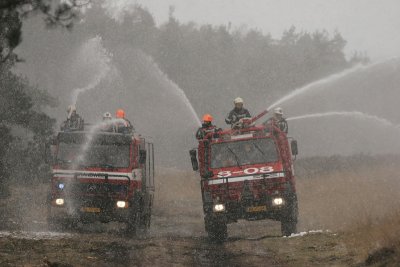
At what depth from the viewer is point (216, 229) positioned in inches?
585

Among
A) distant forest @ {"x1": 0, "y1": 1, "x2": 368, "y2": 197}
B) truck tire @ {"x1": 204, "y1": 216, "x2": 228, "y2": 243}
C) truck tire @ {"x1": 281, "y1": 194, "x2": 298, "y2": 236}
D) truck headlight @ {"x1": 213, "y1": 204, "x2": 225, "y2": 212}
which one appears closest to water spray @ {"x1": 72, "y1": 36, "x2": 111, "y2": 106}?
distant forest @ {"x1": 0, "y1": 1, "x2": 368, "y2": 197}

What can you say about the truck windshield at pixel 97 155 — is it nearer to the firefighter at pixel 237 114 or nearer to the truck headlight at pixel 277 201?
the firefighter at pixel 237 114

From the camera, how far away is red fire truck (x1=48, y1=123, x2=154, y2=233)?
51.1 ft

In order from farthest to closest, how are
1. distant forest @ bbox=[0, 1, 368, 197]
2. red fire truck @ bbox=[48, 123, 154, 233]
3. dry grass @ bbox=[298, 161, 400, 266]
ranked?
distant forest @ bbox=[0, 1, 368, 197], red fire truck @ bbox=[48, 123, 154, 233], dry grass @ bbox=[298, 161, 400, 266]

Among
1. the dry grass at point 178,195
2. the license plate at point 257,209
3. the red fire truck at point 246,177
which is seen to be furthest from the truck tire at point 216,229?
the dry grass at point 178,195

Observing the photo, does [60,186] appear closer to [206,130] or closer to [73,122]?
[73,122]

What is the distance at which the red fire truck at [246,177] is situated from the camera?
14.5 meters

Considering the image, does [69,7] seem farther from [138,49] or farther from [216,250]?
[138,49]

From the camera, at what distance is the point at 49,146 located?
15516mm

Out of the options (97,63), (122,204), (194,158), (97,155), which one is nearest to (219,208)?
(194,158)

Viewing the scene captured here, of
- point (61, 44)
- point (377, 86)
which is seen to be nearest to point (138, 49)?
point (61, 44)

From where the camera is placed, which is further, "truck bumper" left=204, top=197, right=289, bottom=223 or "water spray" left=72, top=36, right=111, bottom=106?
"water spray" left=72, top=36, right=111, bottom=106

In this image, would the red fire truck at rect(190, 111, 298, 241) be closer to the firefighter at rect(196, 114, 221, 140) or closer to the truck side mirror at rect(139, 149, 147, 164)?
the firefighter at rect(196, 114, 221, 140)

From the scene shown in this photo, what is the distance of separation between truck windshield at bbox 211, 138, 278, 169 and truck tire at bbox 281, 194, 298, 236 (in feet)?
3.60
